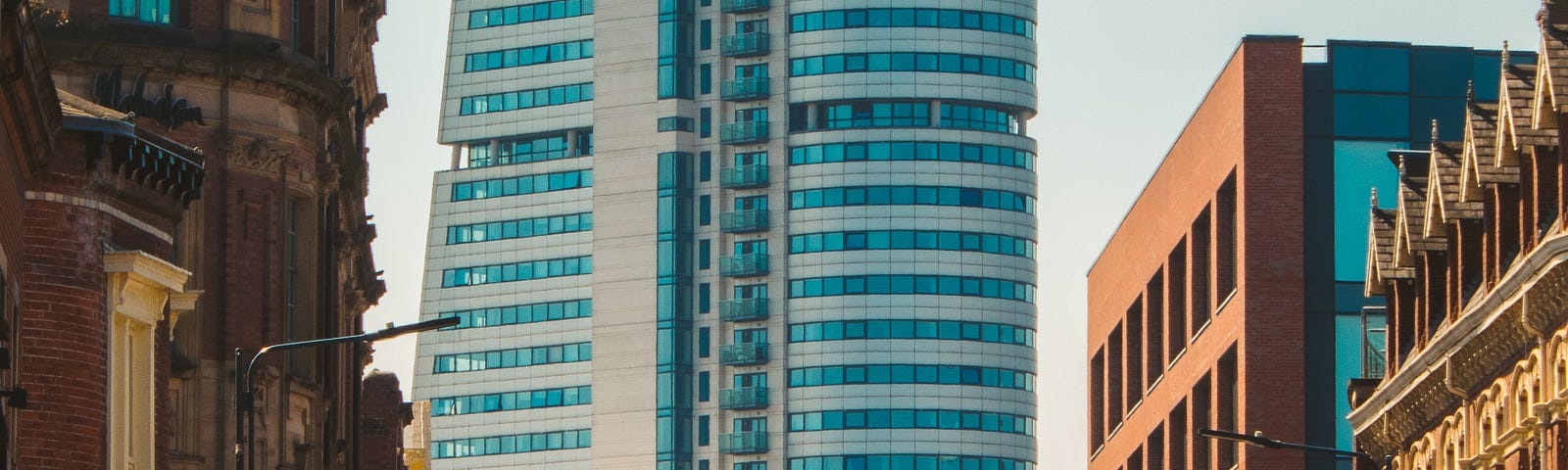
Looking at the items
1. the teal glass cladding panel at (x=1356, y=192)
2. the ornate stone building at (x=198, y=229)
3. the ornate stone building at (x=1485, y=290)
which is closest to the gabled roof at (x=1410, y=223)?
the ornate stone building at (x=1485, y=290)

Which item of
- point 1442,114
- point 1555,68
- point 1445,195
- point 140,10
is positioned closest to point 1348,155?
point 1442,114

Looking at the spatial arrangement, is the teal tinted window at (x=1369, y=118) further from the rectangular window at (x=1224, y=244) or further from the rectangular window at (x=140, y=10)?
the rectangular window at (x=140, y=10)

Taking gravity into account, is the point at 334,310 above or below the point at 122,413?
above

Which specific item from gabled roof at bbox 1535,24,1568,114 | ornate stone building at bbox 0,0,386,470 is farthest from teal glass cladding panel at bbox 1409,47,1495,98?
gabled roof at bbox 1535,24,1568,114

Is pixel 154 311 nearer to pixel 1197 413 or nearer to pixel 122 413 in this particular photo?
pixel 122 413

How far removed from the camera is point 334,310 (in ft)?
212

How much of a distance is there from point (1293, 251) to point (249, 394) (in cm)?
4188

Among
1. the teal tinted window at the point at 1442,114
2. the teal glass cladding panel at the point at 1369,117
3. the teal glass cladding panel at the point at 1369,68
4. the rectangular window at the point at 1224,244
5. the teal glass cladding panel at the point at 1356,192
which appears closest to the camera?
the teal glass cladding panel at the point at 1356,192

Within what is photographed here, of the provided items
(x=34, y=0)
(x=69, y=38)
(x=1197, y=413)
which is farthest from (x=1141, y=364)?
(x=34, y=0)

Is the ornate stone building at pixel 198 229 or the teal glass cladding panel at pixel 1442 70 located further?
the teal glass cladding panel at pixel 1442 70

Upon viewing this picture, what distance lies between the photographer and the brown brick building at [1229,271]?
77125mm

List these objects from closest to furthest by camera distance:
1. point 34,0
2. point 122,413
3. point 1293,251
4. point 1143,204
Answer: point 34,0 → point 122,413 → point 1293,251 → point 1143,204

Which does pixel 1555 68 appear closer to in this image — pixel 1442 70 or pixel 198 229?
pixel 198 229

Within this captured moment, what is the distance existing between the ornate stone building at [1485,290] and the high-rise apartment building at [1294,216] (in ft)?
58.3
